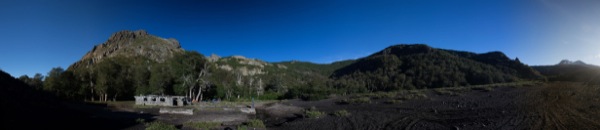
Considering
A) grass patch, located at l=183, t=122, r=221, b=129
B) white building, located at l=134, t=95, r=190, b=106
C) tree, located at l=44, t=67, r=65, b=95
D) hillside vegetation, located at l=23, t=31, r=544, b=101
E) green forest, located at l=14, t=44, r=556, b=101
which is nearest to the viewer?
grass patch, located at l=183, t=122, r=221, b=129

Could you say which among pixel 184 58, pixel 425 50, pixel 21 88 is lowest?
pixel 21 88

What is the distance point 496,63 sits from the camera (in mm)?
140125

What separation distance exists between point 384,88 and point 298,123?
105 m

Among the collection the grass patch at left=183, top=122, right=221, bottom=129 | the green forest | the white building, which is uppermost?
the green forest

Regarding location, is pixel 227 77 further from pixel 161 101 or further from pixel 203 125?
pixel 203 125

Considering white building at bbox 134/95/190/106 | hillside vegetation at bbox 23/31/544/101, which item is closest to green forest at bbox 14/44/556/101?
hillside vegetation at bbox 23/31/544/101

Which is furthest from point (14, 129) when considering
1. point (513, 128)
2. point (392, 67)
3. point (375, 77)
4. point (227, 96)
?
point (392, 67)

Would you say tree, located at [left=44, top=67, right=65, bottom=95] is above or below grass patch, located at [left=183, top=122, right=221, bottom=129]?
above

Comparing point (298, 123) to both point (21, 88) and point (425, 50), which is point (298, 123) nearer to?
point (21, 88)

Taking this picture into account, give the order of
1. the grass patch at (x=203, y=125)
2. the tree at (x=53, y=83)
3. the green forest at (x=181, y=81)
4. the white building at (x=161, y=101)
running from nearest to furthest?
the grass patch at (x=203, y=125), the white building at (x=161, y=101), the tree at (x=53, y=83), the green forest at (x=181, y=81)

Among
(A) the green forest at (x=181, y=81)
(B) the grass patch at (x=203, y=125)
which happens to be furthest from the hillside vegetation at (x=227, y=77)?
(B) the grass patch at (x=203, y=125)

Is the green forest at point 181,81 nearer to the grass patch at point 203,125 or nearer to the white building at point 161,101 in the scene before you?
the white building at point 161,101

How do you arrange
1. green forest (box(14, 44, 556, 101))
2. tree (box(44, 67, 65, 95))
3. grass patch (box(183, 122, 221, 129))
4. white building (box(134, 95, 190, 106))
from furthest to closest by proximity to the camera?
green forest (box(14, 44, 556, 101)), tree (box(44, 67, 65, 95)), white building (box(134, 95, 190, 106)), grass patch (box(183, 122, 221, 129))

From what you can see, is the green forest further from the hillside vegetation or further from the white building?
the white building
